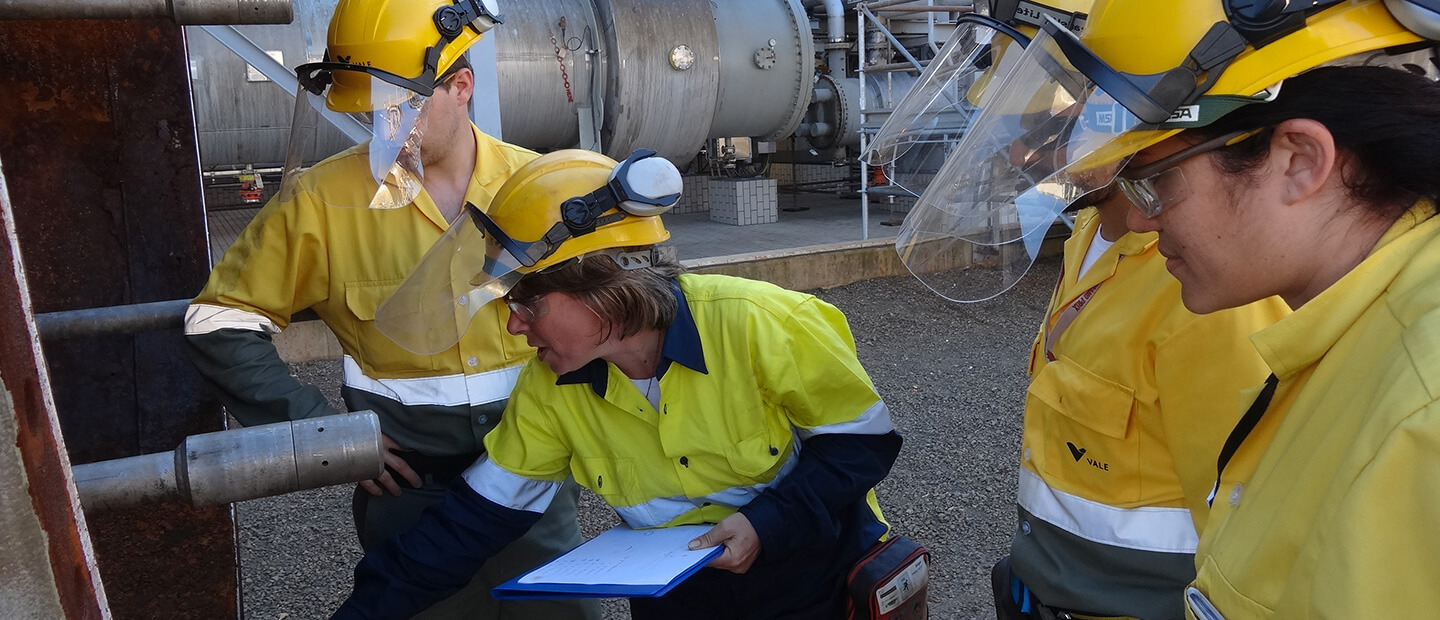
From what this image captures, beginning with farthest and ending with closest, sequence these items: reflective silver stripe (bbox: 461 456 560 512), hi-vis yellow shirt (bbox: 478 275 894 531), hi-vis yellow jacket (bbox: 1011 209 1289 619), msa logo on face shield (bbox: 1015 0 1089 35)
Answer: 1. reflective silver stripe (bbox: 461 456 560 512)
2. hi-vis yellow shirt (bbox: 478 275 894 531)
3. hi-vis yellow jacket (bbox: 1011 209 1289 619)
4. msa logo on face shield (bbox: 1015 0 1089 35)

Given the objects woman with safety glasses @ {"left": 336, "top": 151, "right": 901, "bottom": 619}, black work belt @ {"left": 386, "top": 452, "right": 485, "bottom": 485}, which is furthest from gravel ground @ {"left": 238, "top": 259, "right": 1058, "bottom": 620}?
woman with safety glasses @ {"left": 336, "top": 151, "right": 901, "bottom": 619}

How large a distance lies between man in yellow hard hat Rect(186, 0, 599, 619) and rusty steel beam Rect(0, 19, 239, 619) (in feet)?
0.41

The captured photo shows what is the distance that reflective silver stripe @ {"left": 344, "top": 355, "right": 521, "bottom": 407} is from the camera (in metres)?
2.22

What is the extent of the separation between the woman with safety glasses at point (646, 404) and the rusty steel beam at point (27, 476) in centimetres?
122

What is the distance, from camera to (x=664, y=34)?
7.79 m

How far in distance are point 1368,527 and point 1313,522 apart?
0.08 m

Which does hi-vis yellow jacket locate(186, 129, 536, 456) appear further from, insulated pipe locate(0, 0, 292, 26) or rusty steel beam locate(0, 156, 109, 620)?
rusty steel beam locate(0, 156, 109, 620)

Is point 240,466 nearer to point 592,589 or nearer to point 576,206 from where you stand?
point 592,589

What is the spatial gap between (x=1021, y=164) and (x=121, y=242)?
1.66m

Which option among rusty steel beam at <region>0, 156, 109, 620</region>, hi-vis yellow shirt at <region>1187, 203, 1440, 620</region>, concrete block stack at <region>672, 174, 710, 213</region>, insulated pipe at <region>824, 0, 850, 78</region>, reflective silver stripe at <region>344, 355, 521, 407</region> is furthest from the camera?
concrete block stack at <region>672, 174, 710, 213</region>

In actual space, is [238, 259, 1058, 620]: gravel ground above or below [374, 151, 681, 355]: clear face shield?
below

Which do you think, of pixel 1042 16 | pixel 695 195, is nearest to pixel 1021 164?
pixel 1042 16

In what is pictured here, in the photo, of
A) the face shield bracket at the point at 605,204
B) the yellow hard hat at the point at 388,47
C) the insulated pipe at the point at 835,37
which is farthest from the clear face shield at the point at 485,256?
the insulated pipe at the point at 835,37

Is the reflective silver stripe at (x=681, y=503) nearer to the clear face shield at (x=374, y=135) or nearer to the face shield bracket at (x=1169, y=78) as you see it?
the clear face shield at (x=374, y=135)
